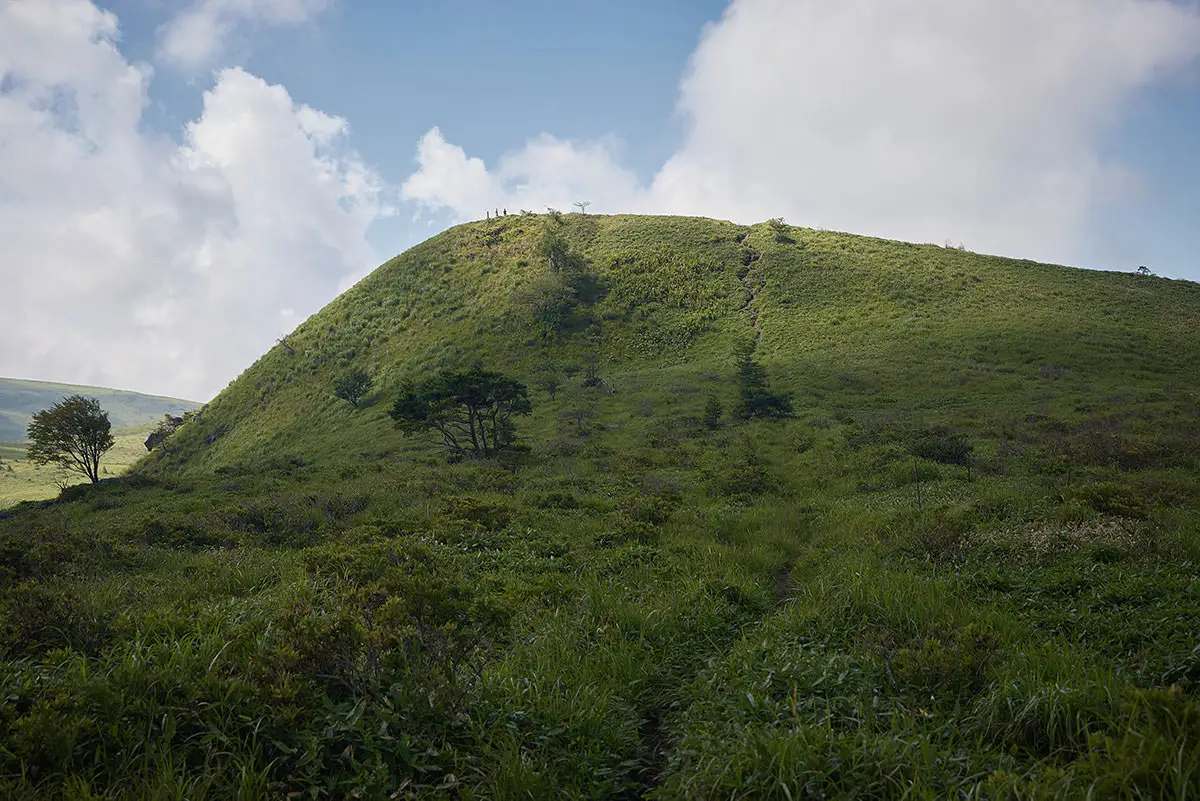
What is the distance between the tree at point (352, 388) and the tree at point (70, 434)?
18997 mm

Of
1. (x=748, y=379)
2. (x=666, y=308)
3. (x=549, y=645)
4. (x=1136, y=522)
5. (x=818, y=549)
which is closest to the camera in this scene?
(x=549, y=645)

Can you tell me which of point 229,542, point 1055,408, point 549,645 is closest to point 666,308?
point 1055,408

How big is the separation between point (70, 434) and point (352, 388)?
855 inches

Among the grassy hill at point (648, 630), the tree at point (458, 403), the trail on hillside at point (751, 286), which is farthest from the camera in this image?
the trail on hillside at point (751, 286)

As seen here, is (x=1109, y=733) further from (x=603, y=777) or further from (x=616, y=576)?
(x=616, y=576)

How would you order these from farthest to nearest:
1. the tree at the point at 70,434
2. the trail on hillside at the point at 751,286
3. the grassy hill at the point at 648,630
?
the trail on hillside at the point at 751,286 < the tree at the point at 70,434 < the grassy hill at the point at 648,630

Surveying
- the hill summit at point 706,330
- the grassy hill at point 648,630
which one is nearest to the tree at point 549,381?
the hill summit at point 706,330

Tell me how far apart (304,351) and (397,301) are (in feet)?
41.2

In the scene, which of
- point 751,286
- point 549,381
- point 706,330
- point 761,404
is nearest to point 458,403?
point 761,404

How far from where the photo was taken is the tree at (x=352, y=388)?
5416 centimetres

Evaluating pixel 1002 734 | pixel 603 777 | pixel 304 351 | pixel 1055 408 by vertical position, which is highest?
pixel 304 351

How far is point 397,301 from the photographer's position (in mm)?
72812

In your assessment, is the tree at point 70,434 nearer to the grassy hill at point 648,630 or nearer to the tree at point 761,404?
the grassy hill at point 648,630

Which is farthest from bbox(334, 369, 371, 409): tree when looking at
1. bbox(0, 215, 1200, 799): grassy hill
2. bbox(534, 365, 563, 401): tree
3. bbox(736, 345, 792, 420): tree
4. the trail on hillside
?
the trail on hillside
